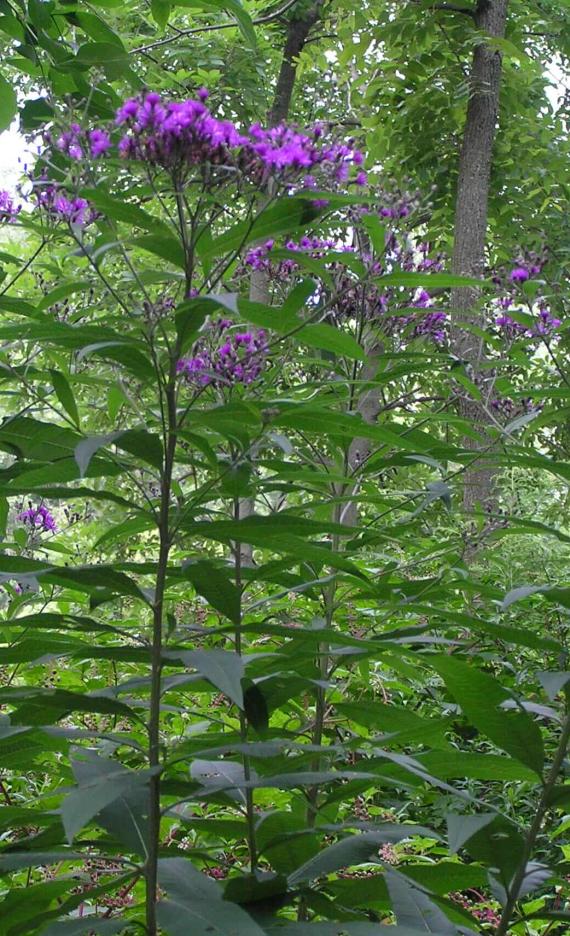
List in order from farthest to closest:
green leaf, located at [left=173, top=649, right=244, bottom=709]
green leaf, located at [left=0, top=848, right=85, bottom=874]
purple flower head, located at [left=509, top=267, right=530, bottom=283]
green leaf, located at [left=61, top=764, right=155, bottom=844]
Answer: purple flower head, located at [left=509, top=267, right=530, bottom=283]
green leaf, located at [left=0, top=848, right=85, bottom=874]
green leaf, located at [left=173, top=649, right=244, bottom=709]
green leaf, located at [left=61, top=764, right=155, bottom=844]

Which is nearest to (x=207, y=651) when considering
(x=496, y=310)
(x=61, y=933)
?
(x=61, y=933)

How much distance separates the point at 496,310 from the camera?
2.77m

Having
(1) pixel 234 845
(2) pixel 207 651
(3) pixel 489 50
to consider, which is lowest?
(1) pixel 234 845

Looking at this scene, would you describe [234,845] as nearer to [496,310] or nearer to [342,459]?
[342,459]

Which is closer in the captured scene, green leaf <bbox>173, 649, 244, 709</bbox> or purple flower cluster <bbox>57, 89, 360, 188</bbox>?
green leaf <bbox>173, 649, 244, 709</bbox>

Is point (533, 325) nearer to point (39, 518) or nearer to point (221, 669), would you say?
point (221, 669)

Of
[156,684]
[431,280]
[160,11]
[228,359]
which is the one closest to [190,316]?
[431,280]

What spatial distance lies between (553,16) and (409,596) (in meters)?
7.21

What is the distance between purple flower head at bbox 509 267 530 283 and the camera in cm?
255

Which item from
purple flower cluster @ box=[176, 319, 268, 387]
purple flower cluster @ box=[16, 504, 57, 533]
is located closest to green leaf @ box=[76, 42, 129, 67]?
purple flower cluster @ box=[176, 319, 268, 387]

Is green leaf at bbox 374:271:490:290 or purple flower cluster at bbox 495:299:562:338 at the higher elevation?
purple flower cluster at bbox 495:299:562:338

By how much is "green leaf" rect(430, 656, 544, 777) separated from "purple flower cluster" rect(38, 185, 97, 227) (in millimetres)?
834

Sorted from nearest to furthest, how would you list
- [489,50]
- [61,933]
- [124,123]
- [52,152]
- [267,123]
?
[61,933]
[124,123]
[52,152]
[489,50]
[267,123]

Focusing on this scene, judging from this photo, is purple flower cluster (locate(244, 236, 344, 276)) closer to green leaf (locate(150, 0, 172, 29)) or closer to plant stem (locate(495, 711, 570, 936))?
green leaf (locate(150, 0, 172, 29))
